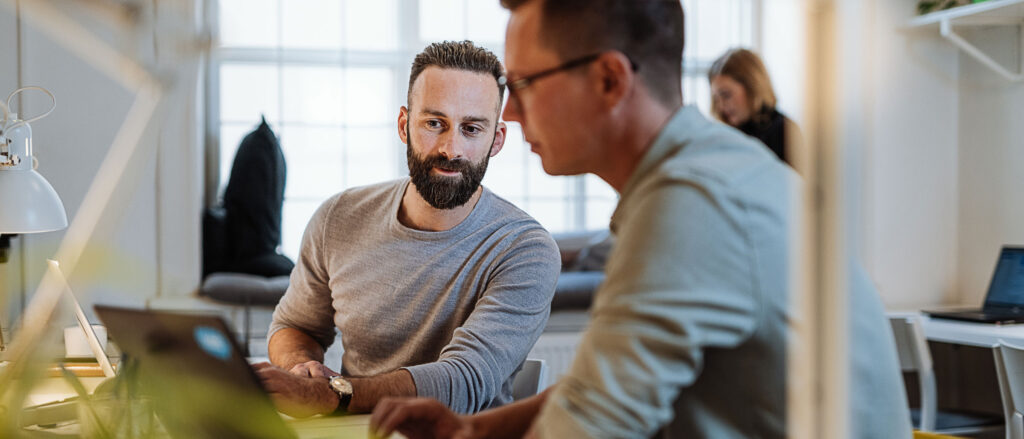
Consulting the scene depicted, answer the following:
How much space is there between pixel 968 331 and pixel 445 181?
2.19m

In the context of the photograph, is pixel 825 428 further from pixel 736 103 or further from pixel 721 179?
pixel 736 103

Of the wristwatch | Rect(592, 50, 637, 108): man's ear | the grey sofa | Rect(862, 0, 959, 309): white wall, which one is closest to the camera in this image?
Rect(592, 50, 637, 108): man's ear

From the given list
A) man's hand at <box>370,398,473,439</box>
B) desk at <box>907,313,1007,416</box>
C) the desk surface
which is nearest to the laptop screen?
desk at <box>907,313,1007,416</box>

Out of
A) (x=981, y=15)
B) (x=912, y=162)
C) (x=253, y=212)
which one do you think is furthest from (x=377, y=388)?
(x=912, y=162)

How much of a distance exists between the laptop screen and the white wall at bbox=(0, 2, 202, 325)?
8.98 ft

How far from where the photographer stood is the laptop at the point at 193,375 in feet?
2.65

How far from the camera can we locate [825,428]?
630 mm

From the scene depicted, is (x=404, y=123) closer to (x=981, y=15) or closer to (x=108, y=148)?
(x=108, y=148)

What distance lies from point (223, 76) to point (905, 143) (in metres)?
2.76

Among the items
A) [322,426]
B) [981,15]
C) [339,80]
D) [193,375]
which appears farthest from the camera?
[339,80]

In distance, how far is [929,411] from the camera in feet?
9.17

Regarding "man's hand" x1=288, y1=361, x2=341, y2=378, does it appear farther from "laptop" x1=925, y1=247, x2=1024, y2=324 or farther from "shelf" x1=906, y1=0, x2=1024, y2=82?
"shelf" x1=906, y1=0, x2=1024, y2=82

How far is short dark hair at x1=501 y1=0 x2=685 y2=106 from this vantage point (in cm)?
74

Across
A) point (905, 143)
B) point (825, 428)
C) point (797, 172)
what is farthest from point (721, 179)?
point (905, 143)
